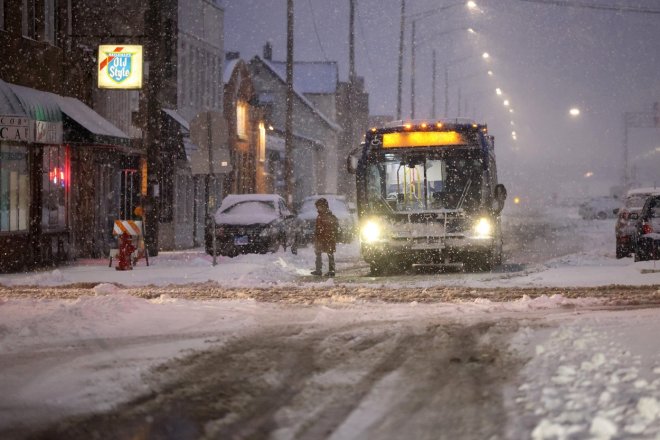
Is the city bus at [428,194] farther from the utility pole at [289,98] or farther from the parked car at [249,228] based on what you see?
the utility pole at [289,98]

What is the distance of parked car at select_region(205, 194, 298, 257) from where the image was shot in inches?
1077

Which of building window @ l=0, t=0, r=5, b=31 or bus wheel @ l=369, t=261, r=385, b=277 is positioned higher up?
building window @ l=0, t=0, r=5, b=31

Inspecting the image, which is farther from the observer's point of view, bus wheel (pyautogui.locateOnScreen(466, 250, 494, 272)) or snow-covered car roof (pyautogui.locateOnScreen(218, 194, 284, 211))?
snow-covered car roof (pyautogui.locateOnScreen(218, 194, 284, 211))

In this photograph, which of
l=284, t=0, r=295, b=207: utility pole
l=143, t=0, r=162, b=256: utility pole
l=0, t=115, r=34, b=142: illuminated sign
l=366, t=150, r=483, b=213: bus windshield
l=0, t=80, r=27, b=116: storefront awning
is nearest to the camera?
l=0, t=115, r=34, b=142: illuminated sign

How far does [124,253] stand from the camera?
21.6 metres

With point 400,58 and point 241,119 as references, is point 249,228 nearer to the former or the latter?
point 241,119

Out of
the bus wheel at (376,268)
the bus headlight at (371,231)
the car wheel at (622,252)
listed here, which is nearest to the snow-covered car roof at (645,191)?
the car wheel at (622,252)

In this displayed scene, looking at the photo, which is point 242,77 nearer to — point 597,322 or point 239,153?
point 239,153

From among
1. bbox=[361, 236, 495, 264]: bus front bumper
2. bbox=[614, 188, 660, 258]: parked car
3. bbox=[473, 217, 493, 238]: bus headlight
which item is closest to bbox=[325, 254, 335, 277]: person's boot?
bbox=[361, 236, 495, 264]: bus front bumper

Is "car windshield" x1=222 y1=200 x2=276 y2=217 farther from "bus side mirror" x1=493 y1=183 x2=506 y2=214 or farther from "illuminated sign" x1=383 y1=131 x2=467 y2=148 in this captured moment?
"bus side mirror" x1=493 y1=183 x2=506 y2=214

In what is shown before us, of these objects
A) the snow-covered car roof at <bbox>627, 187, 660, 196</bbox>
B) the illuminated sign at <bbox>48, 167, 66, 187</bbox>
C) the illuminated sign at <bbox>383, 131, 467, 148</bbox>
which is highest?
the illuminated sign at <bbox>383, 131, 467, 148</bbox>

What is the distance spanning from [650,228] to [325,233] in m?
7.35

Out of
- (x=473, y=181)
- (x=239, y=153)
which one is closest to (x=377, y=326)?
(x=473, y=181)

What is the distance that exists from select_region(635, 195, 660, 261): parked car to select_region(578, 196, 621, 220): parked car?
51.5m
